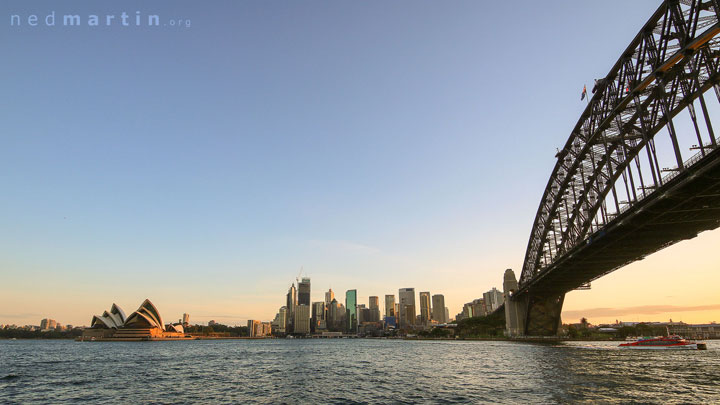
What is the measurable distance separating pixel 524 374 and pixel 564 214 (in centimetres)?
5495

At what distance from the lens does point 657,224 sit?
4634 centimetres

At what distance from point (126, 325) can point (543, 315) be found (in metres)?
171

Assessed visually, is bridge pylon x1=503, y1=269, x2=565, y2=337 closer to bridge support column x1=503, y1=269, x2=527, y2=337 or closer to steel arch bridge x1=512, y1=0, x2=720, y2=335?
bridge support column x1=503, y1=269, x2=527, y2=337

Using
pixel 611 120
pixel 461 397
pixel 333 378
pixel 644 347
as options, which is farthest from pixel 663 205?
pixel 644 347

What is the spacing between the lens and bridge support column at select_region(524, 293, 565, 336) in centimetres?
11438

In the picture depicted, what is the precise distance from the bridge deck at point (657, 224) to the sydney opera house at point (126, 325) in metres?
168

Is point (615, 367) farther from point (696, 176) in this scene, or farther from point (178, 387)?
point (178, 387)

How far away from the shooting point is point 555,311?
115625mm

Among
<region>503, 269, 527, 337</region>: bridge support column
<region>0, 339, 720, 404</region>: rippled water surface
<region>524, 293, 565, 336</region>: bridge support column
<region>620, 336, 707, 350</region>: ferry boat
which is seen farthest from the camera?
<region>503, 269, 527, 337</region>: bridge support column

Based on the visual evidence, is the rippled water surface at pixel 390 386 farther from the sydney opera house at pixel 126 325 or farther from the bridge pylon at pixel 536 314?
the sydney opera house at pixel 126 325

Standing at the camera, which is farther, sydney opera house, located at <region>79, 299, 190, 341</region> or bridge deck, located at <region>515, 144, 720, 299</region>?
sydney opera house, located at <region>79, 299, 190, 341</region>

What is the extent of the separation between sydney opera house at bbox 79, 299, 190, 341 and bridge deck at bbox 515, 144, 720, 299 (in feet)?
551

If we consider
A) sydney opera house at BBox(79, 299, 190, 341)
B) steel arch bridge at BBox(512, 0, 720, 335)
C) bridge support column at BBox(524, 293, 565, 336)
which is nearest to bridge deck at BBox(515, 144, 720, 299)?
steel arch bridge at BBox(512, 0, 720, 335)

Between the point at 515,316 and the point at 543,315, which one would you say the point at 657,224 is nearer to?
the point at 543,315
